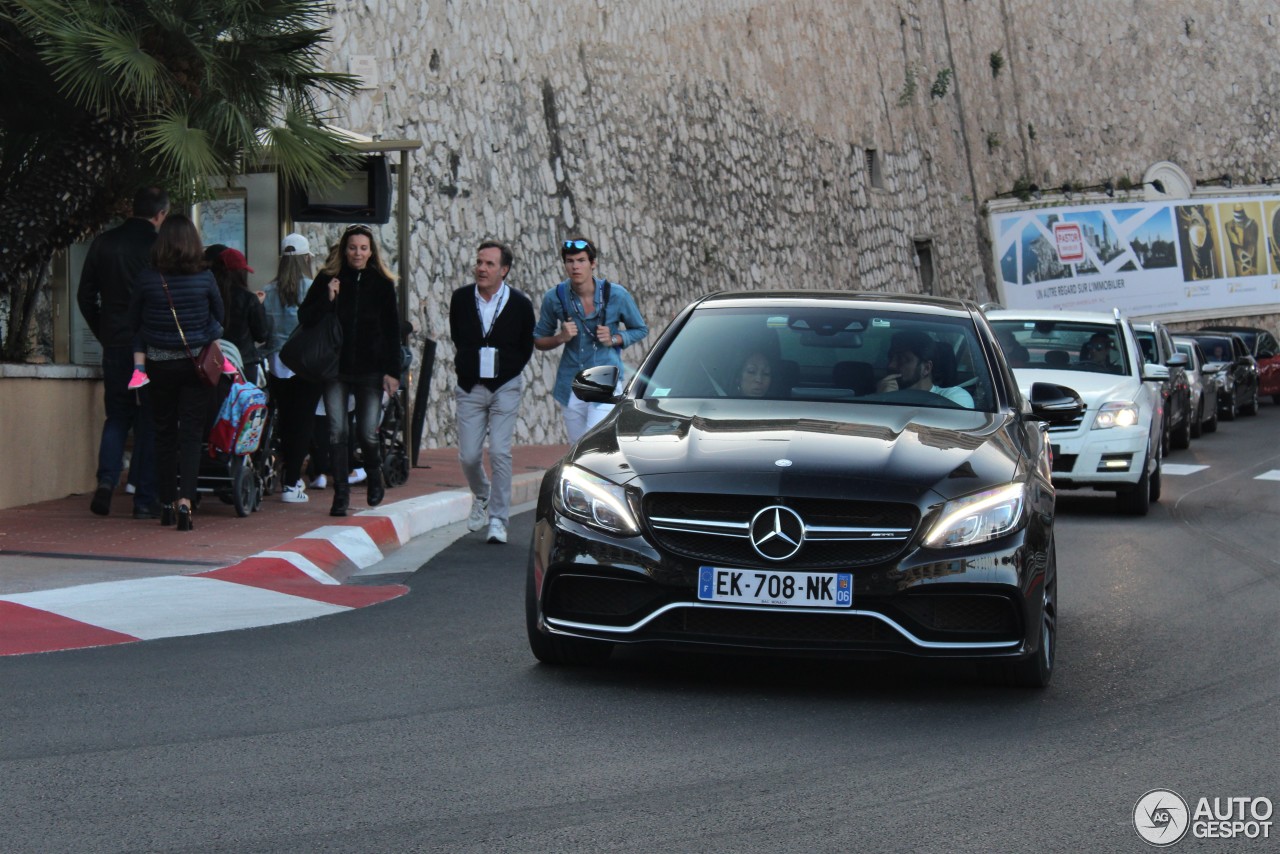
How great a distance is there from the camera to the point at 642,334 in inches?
439

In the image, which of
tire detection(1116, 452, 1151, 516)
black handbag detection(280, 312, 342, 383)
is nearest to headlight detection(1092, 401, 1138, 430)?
tire detection(1116, 452, 1151, 516)

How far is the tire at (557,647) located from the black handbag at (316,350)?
5214 millimetres

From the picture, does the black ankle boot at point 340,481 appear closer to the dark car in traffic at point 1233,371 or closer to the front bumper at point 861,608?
the front bumper at point 861,608

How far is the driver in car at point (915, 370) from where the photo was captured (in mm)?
7617

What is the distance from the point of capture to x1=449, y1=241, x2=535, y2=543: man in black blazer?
11.3m

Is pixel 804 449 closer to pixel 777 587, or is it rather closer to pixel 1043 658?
pixel 777 587

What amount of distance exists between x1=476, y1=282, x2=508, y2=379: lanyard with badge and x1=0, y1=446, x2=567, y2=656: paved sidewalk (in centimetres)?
124

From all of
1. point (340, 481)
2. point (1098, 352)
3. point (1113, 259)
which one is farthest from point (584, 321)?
point (1113, 259)

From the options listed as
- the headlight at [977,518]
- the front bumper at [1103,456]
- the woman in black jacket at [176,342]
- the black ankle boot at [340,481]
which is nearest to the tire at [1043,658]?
the headlight at [977,518]

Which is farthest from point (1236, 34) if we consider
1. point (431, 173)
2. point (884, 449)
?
point (884, 449)

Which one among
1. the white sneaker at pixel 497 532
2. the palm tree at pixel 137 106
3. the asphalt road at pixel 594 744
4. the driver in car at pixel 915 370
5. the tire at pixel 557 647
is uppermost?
the palm tree at pixel 137 106

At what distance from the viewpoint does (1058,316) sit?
16.3m

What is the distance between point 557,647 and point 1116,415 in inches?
357

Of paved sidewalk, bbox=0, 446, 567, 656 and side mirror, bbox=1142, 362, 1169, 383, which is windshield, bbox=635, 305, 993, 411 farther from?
side mirror, bbox=1142, 362, 1169, 383
